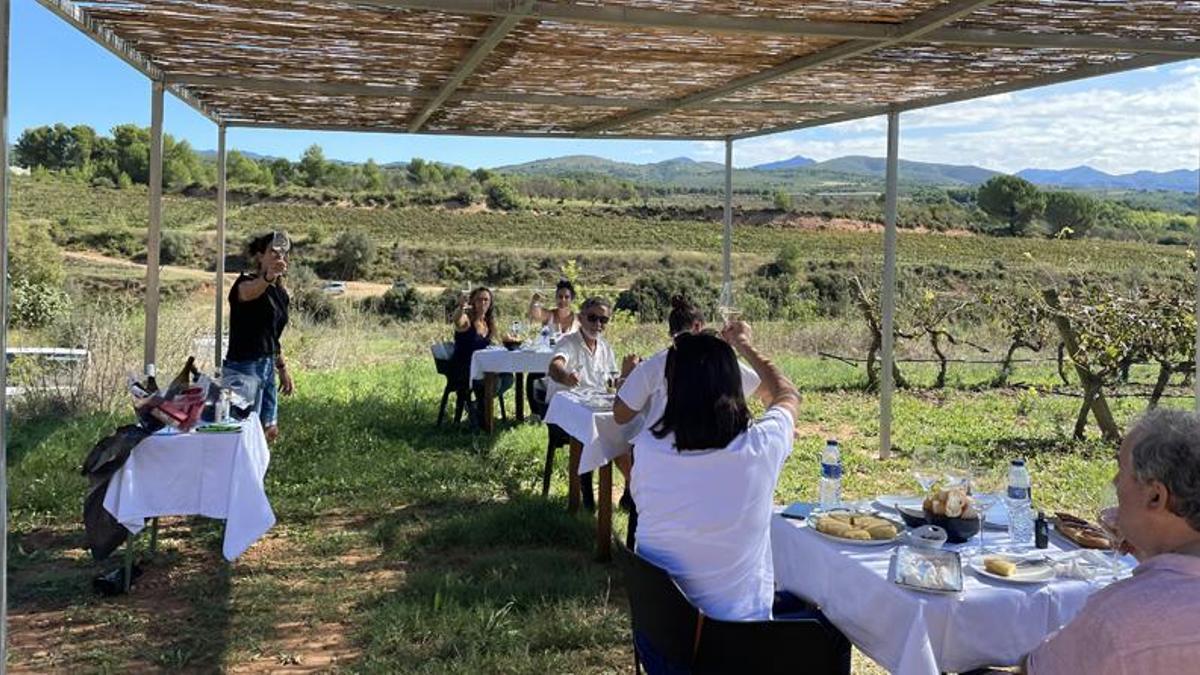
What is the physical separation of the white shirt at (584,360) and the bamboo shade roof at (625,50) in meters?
1.63

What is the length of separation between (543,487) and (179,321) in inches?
237

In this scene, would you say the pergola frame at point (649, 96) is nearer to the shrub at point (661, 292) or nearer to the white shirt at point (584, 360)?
the white shirt at point (584, 360)

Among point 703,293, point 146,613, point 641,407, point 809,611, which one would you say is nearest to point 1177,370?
point 641,407

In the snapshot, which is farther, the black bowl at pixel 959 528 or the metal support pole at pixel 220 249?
the metal support pole at pixel 220 249

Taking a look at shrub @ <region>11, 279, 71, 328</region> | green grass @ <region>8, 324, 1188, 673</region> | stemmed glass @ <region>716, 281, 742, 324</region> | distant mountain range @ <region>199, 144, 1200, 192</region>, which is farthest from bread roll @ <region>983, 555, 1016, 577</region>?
distant mountain range @ <region>199, 144, 1200, 192</region>

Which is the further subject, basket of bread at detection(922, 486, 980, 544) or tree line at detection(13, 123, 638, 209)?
tree line at detection(13, 123, 638, 209)

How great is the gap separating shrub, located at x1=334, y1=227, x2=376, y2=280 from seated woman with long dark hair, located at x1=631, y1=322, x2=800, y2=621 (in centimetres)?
2442

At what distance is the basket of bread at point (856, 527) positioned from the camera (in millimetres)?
2797

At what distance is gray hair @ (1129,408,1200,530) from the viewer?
170 centimetres

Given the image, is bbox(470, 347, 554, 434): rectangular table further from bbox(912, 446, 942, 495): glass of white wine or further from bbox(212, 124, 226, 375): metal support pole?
bbox(912, 446, 942, 495): glass of white wine

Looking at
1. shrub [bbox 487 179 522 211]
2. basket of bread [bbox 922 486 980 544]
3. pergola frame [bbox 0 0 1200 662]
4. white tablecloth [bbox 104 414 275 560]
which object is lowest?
white tablecloth [bbox 104 414 275 560]

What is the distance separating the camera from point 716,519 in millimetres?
2627

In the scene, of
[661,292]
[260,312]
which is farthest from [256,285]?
[661,292]

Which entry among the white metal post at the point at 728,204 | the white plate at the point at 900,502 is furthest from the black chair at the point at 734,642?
the white metal post at the point at 728,204
